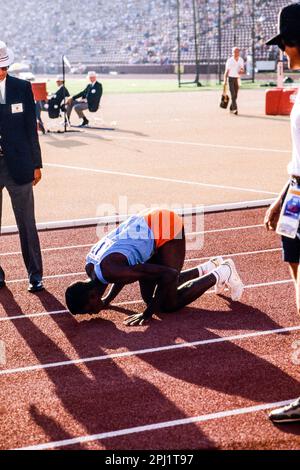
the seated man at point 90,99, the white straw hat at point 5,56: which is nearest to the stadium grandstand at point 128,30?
the seated man at point 90,99

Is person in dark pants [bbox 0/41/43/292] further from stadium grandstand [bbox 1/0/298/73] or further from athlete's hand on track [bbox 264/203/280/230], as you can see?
stadium grandstand [bbox 1/0/298/73]

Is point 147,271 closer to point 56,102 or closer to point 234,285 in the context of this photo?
point 234,285

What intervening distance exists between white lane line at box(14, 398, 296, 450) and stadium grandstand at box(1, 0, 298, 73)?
5226 cm

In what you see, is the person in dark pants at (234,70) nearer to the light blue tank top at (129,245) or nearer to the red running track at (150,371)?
the red running track at (150,371)

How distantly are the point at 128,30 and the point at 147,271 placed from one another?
7701 cm

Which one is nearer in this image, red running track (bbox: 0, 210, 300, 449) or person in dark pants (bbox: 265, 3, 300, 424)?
person in dark pants (bbox: 265, 3, 300, 424)

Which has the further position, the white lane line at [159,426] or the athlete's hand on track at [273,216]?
the athlete's hand on track at [273,216]

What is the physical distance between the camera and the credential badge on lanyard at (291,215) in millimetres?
4363

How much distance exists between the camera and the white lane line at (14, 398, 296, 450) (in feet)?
14.3

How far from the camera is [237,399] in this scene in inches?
192

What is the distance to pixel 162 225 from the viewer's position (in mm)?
6566

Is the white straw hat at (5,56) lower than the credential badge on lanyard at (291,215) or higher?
higher

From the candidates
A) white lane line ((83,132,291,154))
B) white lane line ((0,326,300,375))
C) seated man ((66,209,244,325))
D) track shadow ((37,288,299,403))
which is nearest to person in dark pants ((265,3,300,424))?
track shadow ((37,288,299,403))
